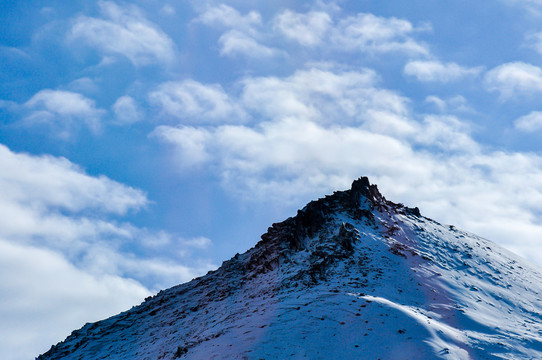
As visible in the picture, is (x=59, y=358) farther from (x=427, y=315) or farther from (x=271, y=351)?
(x=427, y=315)

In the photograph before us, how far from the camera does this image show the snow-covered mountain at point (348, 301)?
3003cm

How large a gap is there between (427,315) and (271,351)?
37.3 ft

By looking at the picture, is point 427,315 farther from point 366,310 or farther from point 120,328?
point 120,328

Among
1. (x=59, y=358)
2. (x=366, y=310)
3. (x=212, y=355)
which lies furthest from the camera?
(x=59, y=358)

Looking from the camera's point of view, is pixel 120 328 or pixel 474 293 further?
pixel 120 328

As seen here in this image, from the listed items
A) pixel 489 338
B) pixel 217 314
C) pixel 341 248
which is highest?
pixel 341 248

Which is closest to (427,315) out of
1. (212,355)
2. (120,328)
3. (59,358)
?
(212,355)

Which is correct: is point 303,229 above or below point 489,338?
above

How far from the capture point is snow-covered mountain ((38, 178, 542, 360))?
30031mm

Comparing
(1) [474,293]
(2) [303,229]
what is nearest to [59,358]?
(2) [303,229]

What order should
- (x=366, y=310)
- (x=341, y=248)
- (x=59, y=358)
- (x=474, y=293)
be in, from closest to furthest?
(x=366, y=310)
(x=474, y=293)
(x=341, y=248)
(x=59, y=358)

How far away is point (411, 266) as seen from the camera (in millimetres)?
42188

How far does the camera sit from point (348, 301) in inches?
1334

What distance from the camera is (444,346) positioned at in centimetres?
2888
